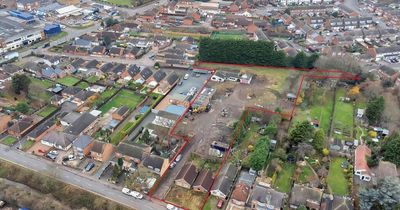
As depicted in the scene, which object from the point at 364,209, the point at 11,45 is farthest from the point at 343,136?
the point at 11,45

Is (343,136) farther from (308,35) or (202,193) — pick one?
A: (308,35)

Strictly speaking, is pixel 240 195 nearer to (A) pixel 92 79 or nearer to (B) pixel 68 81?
(A) pixel 92 79

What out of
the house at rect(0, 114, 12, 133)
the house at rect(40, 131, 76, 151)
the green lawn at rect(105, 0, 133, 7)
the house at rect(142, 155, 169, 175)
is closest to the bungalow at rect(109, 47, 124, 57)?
the house at rect(0, 114, 12, 133)

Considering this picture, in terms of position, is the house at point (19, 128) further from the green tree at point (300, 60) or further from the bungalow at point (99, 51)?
the green tree at point (300, 60)

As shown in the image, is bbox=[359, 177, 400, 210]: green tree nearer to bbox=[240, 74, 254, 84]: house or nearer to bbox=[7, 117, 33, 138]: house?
bbox=[240, 74, 254, 84]: house

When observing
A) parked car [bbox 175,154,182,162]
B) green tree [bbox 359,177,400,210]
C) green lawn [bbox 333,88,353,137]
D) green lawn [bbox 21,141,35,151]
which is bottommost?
green lawn [bbox 333,88,353,137]

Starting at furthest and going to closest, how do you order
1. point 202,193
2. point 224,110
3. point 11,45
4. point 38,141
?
point 11,45 < point 224,110 < point 38,141 < point 202,193
